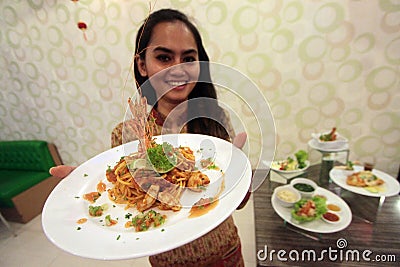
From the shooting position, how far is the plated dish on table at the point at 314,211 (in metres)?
1.20

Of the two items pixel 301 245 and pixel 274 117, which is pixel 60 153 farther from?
pixel 301 245

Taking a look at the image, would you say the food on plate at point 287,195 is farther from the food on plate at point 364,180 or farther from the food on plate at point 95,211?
the food on plate at point 95,211

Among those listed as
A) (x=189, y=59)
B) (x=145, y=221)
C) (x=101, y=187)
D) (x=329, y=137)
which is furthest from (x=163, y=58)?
(x=329, y=137)

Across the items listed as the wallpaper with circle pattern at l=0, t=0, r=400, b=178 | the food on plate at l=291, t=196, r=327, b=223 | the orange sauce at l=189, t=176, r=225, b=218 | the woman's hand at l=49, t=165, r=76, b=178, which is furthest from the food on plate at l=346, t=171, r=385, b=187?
the woman's hand at l=49, t=165, r=76, b=178

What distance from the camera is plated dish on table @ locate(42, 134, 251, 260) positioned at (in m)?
0.64

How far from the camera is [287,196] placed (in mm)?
1399

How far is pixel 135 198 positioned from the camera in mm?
907

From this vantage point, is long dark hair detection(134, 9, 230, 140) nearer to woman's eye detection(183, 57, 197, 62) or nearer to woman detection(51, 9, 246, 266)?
woman detection(51, 9, 246, 266)

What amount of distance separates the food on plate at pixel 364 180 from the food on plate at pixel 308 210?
42 cm

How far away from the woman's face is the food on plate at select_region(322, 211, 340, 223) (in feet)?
3.64

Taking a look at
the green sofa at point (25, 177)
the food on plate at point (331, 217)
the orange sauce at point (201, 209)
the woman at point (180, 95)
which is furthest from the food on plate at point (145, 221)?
the green sofa at point (25, 177)

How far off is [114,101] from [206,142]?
1.82m

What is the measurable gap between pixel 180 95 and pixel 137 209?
70cm

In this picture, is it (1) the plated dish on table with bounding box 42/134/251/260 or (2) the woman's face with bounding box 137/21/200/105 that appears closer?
(1) the plated dish on table with bounding box 42/134/251/260
